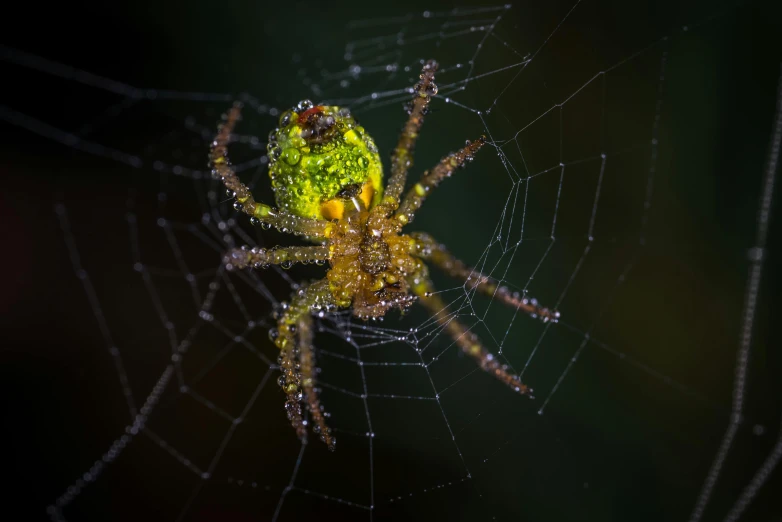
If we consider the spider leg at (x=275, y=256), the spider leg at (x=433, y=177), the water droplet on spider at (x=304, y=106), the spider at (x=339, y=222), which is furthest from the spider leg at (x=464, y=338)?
the water droplet on spider at (x=304, y=106)

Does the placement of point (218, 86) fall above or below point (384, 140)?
above

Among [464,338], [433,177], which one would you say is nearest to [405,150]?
[433,177]

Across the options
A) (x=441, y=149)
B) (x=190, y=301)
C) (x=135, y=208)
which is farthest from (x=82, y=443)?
(x=441, y=149)

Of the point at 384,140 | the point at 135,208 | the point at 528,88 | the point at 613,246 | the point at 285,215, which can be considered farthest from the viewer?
the point at 135,208

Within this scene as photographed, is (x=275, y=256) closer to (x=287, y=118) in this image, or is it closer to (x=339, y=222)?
(x=339, y=222)

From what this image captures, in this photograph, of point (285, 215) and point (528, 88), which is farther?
point (528, 88)

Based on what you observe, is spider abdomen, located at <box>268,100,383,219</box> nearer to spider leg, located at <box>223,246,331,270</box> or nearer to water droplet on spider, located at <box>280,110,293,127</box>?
water droplet on spider, located at <box>280,110,293,127</box>

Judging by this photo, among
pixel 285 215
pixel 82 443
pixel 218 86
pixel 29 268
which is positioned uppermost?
pixel 218 86

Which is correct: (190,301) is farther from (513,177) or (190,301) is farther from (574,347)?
(574,347)
